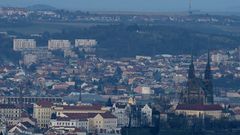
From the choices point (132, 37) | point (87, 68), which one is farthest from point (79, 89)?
point (132, 37)

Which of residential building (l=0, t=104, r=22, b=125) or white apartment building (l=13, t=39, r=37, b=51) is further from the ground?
residential building (l=0, t=104, r=22, b=125)

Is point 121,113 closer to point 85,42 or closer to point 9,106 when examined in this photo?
point 9,106

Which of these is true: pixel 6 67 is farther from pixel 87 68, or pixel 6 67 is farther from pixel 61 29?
pixel 61 29

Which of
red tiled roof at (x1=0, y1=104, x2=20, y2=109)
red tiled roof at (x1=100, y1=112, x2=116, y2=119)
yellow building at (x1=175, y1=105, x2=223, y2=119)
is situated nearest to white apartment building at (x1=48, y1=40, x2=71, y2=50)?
red tiled roof at (x1=0, y1=104, x2=20, y2=109)

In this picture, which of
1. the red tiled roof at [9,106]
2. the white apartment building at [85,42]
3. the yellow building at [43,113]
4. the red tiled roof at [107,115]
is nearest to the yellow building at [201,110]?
the red tiled roof at [107,115]

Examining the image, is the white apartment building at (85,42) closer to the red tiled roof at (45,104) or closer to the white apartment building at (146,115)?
the red tiled roof at (45,104)

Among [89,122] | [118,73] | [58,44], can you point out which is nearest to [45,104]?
[89,122]

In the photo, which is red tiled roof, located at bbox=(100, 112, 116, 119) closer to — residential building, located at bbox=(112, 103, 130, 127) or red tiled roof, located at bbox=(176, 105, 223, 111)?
residential building, located at bbox=(112, 103, 130, 127)
